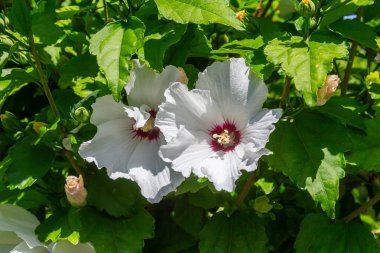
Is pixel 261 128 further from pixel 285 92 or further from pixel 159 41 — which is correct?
pixel 159 41

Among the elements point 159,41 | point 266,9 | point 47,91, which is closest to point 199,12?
point 159,41

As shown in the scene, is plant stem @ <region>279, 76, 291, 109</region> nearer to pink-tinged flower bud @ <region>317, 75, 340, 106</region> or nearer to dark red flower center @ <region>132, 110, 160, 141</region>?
pink-tinged flower bud @ <region>317, 75, 340, 106</region>

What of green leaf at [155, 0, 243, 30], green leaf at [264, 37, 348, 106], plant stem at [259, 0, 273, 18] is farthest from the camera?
plant stem at [259, 0, 273, 18]

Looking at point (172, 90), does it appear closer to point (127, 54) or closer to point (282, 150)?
point (127, 54)

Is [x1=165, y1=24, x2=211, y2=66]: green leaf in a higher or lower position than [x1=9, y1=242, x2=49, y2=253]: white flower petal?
higher

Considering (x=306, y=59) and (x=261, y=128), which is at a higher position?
(x=306, y=59)

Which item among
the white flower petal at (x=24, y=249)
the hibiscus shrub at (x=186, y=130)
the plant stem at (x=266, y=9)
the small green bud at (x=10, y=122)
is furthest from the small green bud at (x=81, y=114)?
the plant stem at (x=266, y=9)

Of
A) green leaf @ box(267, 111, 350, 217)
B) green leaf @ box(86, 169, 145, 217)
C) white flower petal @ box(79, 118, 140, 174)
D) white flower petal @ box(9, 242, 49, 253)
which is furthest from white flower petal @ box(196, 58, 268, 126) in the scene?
white flower petal @ box(9, 242, 49, 253)
